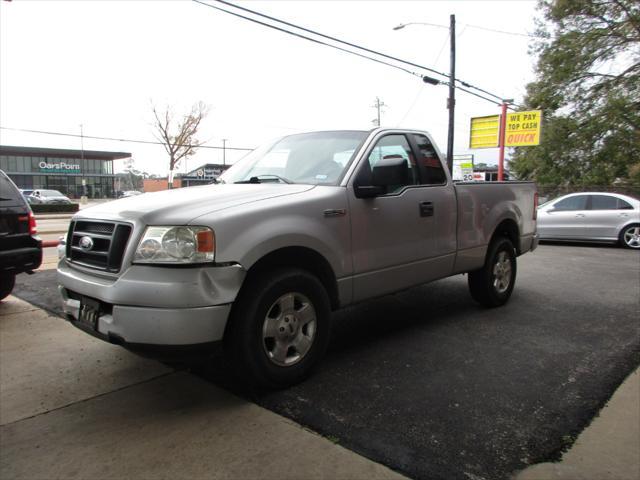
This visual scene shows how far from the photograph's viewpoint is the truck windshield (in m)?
3.92

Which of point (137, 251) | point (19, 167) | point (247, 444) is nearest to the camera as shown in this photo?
point (247, 444)

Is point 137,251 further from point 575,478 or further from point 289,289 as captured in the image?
point 575,478

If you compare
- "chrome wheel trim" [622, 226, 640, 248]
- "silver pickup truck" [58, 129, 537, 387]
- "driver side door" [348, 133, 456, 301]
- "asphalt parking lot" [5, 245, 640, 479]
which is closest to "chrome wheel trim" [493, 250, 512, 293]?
"asphalt parking lot" [5, 245, 640, 479]

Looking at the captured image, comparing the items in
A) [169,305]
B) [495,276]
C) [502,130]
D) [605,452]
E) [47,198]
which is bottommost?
[47,198]

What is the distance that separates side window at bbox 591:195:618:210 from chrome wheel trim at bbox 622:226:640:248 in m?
0.70

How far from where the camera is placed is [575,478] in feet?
7.94

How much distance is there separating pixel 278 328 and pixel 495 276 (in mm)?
3264

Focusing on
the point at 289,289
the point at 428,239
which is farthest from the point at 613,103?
the point at 289,289

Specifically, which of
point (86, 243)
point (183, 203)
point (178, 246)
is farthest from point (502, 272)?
point (86, 243)

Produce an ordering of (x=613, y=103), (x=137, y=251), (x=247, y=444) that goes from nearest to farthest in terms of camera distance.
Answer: (x=247, y=444) < (x=137, y=251) < (x=613, y=103)

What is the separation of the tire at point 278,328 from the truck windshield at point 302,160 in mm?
946

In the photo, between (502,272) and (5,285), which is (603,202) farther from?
(5,285)

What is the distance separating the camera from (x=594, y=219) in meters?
12.5

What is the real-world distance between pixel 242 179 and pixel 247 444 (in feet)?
7.62
